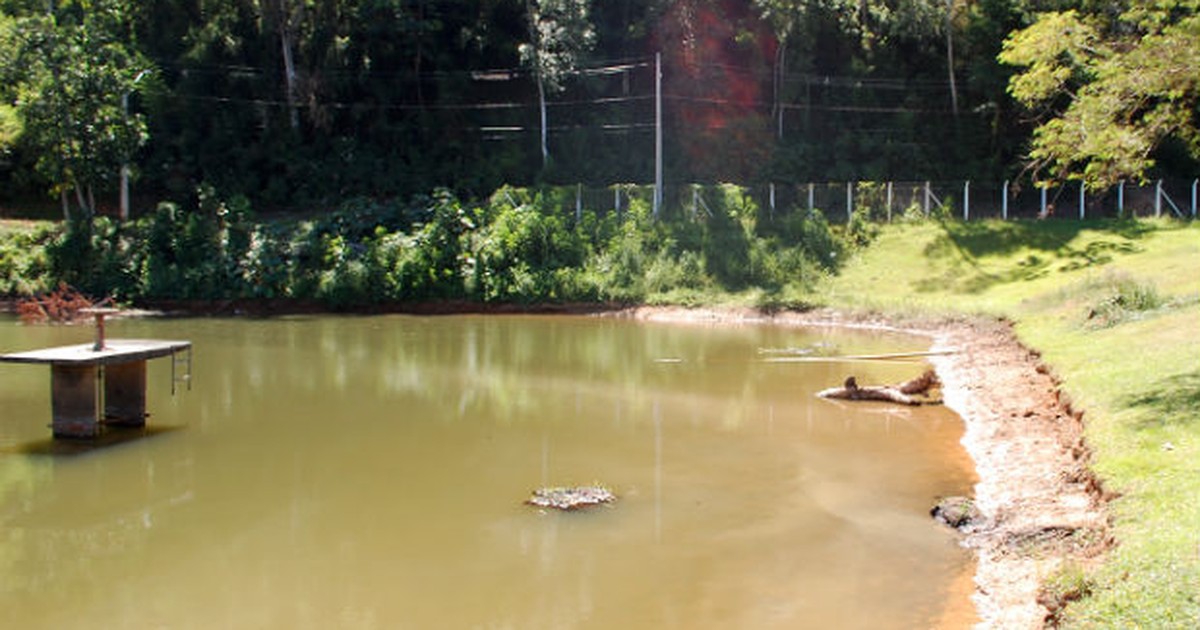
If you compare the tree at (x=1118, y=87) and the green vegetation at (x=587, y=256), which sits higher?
the tree at (x=1118, y=87)

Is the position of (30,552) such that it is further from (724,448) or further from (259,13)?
(259,13)

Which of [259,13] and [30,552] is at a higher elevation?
[259,13]

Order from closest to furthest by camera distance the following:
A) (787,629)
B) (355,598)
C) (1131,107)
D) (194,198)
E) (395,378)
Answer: (787,629), (355,598), (1131,107), (395,378), (194,198)

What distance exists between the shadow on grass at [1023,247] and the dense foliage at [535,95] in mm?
6914

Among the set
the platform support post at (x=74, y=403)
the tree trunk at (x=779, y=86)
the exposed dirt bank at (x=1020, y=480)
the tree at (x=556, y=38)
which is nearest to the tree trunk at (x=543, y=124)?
the tree at (x=556, y=38)

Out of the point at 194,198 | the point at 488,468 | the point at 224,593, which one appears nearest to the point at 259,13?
the point at 194,198

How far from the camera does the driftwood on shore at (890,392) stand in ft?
67.2

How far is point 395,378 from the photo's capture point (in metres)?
23.9

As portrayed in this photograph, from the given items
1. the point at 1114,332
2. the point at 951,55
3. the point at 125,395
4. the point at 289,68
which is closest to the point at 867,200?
the point at 951,55

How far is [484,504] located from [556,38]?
3355 cm

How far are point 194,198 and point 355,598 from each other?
39715 millimetres

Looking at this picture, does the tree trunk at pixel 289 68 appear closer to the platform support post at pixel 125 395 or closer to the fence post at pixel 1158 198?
the platform support post at pixel 125 395

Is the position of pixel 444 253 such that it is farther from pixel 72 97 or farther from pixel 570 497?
pixel 570 497

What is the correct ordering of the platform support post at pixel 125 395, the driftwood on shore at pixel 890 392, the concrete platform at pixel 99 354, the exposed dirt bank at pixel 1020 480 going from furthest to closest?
→ the driftwood on shore at pixel 890 392 → the platform support post at pixel 125 395 → the concrete platform at pixel 99 354 → the exposed dirt bank at pixel 1020 480
